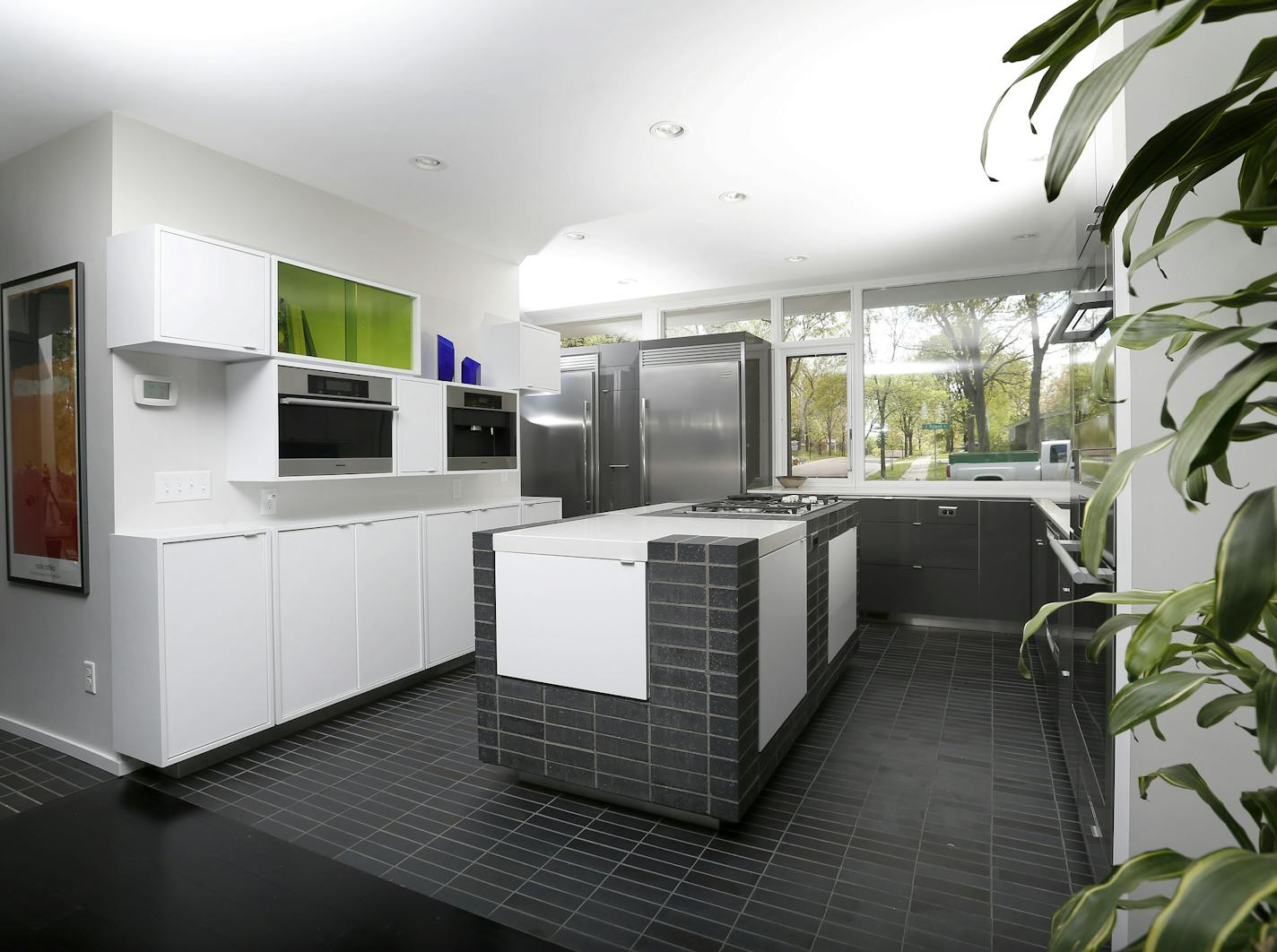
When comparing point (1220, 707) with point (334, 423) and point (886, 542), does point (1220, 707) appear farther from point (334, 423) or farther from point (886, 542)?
point (886, 542)

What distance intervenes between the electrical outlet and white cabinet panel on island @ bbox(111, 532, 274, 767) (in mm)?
261

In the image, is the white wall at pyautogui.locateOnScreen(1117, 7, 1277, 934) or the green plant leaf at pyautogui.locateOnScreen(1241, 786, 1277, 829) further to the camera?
the white wall at pyautogui.locateOnScreen(1117, 7, 1277, 934)

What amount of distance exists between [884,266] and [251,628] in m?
4.40

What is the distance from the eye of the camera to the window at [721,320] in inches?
233

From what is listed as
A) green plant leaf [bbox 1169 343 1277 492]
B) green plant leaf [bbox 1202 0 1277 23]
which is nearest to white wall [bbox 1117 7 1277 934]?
green plant leaf [bbox 1202 0 1277 23]

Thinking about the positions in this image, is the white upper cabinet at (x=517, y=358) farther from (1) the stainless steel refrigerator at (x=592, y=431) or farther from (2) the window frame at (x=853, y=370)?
(2) the window frame at (x=853, y=370)

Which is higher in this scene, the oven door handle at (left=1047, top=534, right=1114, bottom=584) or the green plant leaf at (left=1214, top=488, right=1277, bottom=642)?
the green plant leaf at (left=1214, top=488, right=1277, bottom=642)

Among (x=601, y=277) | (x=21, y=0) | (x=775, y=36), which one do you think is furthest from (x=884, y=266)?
(x=21, y=0)

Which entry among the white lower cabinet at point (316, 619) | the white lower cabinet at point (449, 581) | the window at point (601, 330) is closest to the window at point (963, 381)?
the window at point (601, 330)

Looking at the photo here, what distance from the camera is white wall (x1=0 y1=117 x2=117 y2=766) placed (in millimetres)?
2795

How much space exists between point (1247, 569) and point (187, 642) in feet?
10.0

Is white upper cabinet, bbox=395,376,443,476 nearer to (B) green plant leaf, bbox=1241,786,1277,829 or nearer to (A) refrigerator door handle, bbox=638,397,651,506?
(A) refrigerator door handle, bbox=638,397,651,506

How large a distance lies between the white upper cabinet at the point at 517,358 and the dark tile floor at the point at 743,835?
1.97 meters

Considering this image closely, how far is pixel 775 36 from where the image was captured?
7.70 feet
